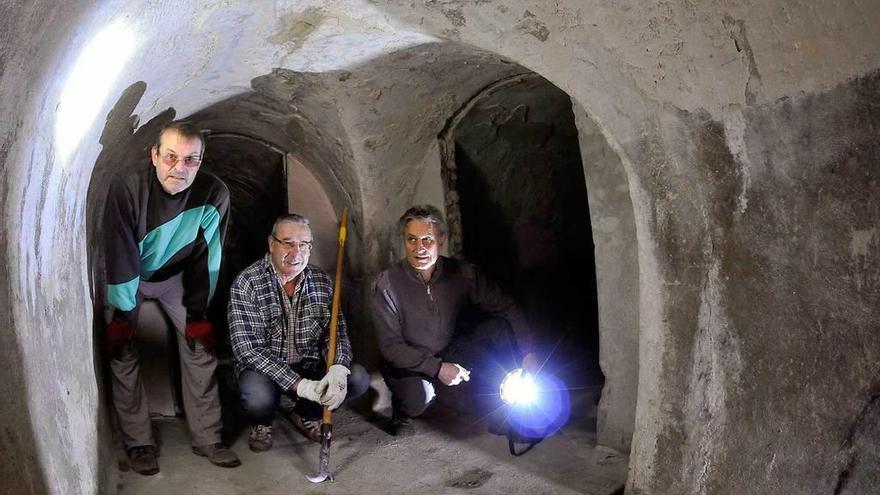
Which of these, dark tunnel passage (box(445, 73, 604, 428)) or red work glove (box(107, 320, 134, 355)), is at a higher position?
dark tunnel passage (box(445, 73, 604, 428))

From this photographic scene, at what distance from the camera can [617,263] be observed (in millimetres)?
3955

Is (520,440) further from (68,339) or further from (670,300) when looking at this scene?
(68,339)

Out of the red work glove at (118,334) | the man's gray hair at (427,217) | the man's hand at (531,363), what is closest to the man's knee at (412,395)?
the man's hand at (531,363)

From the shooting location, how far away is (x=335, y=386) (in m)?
4.04

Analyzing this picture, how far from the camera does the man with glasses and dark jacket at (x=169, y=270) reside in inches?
145

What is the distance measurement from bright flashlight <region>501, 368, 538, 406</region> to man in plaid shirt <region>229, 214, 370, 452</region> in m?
0.78

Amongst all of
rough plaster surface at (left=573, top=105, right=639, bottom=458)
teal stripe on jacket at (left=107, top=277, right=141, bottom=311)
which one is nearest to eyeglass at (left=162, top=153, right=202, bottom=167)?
teal stripe on jacket at (left=107, top=277, right=141, bottom=311)

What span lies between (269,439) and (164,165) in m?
1.50

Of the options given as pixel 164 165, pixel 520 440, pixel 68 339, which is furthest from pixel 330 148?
pixel 68 339

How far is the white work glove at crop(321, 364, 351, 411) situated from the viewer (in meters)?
4.03

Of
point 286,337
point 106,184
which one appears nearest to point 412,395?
point 286,337

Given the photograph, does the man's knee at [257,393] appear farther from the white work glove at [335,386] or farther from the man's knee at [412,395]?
the man's knee at [412,395]

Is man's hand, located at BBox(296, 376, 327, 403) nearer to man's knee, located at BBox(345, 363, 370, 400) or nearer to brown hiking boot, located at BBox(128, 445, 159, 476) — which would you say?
man's knee, located at BBox(345, 363, 370, 400)

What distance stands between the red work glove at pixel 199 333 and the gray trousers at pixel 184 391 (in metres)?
0.03
